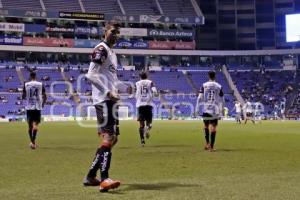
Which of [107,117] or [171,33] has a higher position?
[171,33]

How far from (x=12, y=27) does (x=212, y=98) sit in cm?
7162

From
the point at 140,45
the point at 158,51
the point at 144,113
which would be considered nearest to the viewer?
the point at 144,113

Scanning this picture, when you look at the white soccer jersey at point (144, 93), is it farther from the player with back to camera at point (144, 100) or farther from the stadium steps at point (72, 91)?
the stadium steps at point (72, 91)

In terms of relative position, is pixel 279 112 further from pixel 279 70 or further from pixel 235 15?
pixel 235 15

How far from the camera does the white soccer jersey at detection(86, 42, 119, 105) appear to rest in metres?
8.62

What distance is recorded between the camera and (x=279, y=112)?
78.6 meters

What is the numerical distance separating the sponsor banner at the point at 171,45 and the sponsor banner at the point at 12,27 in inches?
862

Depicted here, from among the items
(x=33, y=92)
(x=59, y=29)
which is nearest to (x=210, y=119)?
(x=33, y=92)

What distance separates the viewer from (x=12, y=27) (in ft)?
274

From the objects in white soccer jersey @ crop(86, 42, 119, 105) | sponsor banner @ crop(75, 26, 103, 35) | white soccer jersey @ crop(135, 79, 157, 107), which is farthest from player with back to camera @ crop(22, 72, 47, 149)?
sponsor banner @ crop(75, 26, 103, 35)

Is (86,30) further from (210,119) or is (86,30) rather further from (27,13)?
(210,119)

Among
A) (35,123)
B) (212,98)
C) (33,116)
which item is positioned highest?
(212,98)

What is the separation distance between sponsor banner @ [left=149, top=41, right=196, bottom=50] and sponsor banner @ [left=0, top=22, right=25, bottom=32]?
2191 cm

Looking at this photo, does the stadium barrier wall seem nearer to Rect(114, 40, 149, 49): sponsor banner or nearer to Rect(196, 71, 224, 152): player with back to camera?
Rect(114, 40, 149, 49): sponsor banner
